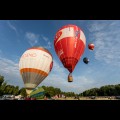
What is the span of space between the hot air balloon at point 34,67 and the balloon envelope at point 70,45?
96.5 inches

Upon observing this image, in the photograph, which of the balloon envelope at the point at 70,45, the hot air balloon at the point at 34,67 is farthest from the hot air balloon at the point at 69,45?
the hot air balloon at the point at 34,67

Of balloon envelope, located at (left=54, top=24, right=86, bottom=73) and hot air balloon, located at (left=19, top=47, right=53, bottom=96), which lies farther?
hot air balloon, located at (left=19, top=47, right=53, bottom=96)

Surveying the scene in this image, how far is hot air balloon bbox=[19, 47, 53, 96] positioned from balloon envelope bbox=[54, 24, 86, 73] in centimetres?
245

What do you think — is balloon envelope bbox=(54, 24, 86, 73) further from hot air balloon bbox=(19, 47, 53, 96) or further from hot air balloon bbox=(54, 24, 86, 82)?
hot air balloon bbox=(19, 47, 53, 96)

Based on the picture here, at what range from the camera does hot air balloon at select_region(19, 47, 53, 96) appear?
56.1 feet

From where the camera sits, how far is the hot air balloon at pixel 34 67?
17109mm

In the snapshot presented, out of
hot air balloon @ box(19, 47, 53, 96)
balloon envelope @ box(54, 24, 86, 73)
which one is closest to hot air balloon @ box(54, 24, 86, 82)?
balloon envelope @ box(54, 24, 86, 73)

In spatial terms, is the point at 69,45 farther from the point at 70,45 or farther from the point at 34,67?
the point at 34,67

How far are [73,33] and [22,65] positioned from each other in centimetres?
586

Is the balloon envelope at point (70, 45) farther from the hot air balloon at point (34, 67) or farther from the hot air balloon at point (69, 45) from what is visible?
the hot air balloon at point (34, 67)

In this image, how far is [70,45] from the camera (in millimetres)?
14852

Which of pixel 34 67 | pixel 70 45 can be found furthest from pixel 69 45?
pixel 34 67
